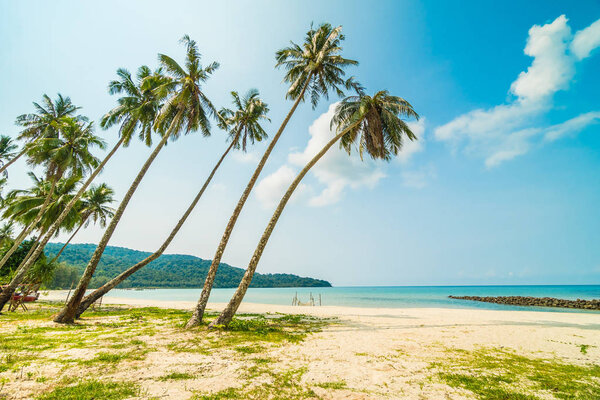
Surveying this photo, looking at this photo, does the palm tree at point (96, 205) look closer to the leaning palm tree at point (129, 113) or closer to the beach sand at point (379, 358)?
the leaning palm tree at point (129, 113)

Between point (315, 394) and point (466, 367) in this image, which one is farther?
point (466, 367)

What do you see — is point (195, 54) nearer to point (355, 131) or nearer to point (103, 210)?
point (355, 131)

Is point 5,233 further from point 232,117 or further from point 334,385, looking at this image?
point 334,385

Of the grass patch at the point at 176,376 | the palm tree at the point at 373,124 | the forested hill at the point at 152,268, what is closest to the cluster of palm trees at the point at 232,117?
the palm tree at the point at 373,124

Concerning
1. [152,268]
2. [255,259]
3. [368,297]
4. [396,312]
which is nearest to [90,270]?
[255,259]

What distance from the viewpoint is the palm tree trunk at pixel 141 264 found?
10.8 m

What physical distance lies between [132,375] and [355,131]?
1324 centimetres

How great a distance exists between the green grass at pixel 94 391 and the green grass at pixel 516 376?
5487mm

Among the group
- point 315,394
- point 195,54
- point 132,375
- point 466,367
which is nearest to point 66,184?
point 195,54

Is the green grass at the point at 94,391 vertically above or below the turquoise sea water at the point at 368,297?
above

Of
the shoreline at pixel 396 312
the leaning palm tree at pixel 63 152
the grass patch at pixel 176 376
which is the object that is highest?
the leaning palm tree at pixel 63 152

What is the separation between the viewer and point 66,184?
1822 centimetres

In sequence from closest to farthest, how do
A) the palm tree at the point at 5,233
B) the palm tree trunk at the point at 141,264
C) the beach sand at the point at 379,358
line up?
the beach sand at the point at 379,358
the palm tree trunk at the point at 141,264
the palm tree at the point at 5,233

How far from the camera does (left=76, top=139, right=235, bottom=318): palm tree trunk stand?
10797mm
